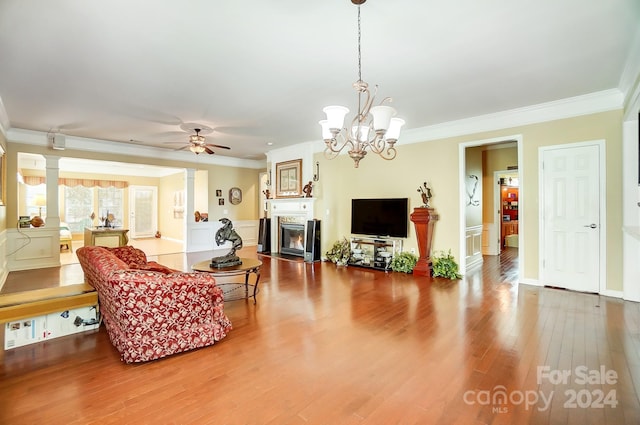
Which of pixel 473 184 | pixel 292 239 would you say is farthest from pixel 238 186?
pixel 473 184

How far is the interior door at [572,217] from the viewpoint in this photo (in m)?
4.37

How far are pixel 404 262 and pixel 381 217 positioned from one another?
1023 mm

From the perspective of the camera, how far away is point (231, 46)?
2984 mm

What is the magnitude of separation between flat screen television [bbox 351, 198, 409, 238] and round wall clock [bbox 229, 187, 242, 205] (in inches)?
177

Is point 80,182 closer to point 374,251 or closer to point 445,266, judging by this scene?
point 374,251

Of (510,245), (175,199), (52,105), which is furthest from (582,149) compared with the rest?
(175,199)

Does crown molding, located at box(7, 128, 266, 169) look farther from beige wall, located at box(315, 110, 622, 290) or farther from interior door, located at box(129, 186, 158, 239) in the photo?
interior door, located at box(129, 186, 158, 239)

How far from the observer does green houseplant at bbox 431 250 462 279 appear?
5.43m

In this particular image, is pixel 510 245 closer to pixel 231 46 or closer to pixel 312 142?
pixel 312 142

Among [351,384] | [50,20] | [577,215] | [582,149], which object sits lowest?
[351,384]

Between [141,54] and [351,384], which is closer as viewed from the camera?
[351,384]

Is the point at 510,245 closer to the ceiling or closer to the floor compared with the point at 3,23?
closer to the floor

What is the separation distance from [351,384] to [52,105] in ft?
18.5

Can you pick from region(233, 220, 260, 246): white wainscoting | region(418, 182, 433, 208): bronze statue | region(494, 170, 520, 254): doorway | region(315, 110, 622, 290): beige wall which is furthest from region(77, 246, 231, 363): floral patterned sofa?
region(494, 170, 520, 254): doorway
